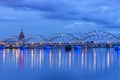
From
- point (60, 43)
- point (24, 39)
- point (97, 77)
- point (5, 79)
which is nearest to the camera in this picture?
point (5, 79)

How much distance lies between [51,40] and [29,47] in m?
12.0

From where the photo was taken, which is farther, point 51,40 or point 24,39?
point 24,39

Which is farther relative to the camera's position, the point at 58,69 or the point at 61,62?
the point at 61,62

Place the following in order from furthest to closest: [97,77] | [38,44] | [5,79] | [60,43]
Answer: [38,44], [60,43], [97,77], [5,79]

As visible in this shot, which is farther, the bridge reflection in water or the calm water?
the bridge reflection in water

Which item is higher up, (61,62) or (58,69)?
(58,69)

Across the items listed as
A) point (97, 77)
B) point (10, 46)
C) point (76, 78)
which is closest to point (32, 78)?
point (76, 78)

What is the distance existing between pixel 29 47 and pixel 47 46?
14183 mm

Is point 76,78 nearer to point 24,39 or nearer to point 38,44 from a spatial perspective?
point 38,44

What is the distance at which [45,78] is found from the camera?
33844 mm

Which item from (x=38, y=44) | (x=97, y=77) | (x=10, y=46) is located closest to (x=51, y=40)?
(x=38, y=44)

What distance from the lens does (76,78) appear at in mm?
34312

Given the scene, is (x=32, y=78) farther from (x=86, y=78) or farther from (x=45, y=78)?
(x=86, y=78)

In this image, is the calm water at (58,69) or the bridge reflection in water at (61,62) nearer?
the calm water at (58,69)
